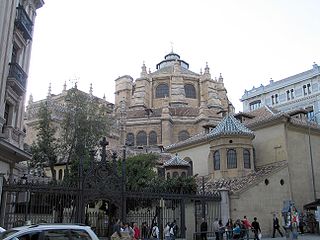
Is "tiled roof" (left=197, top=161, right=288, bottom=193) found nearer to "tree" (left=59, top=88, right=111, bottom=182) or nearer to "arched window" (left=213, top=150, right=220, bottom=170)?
"arched window" (left=213, top=150, right=220, bottom=170)

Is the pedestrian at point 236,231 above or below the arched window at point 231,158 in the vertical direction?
below

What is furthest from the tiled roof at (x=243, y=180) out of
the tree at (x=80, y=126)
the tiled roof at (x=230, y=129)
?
the tree at (x=80, y=126)

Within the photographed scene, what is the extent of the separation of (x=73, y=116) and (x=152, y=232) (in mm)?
12343

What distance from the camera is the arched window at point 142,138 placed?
59.2m

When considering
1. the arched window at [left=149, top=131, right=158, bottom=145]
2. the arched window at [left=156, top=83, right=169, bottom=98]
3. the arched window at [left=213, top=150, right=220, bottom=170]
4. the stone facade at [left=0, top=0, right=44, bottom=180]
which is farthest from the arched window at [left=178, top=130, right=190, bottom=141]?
the stone facade at [left=0, top=0, right=44, bottom=180]

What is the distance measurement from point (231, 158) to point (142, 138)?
30.8 metres

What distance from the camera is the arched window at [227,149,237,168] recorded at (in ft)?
97.1

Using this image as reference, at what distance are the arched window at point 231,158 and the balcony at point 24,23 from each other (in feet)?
53.2

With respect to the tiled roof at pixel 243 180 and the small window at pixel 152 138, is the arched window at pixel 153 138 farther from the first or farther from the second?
the tiled roof at pixel 243 180

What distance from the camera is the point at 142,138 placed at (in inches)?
2345

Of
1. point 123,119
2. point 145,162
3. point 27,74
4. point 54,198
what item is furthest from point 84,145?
point 123,119

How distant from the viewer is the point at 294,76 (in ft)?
200

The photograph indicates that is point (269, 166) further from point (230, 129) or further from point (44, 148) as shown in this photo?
point (44, 148)

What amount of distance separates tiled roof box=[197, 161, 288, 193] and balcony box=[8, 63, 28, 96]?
13.0 metres
